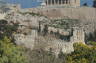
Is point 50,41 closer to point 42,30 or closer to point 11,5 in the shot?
point 42,30

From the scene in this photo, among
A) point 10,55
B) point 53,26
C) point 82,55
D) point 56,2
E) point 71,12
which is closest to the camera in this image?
point 10,55

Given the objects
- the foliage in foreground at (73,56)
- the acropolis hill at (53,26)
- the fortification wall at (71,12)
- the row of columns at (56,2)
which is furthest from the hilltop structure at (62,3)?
the foliage in foreground at (73,56)

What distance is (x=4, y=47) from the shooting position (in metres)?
32.7

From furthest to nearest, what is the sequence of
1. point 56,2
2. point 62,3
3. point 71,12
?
1. point 56,2
2. point 62,3
3. point 71,12

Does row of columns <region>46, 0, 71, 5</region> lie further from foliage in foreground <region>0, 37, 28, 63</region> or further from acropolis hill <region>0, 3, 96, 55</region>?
foliage in foreground <region>0, 37, 28, 63</region>

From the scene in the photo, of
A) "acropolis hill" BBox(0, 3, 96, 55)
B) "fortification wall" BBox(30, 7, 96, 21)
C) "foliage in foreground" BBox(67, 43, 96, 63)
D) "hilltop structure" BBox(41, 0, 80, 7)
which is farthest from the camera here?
"hilltop structure" BBox(41, 0, 80, 7)

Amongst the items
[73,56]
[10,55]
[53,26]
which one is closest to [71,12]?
[53,26]

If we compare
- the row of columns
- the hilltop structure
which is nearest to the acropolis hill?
the hilltop structure

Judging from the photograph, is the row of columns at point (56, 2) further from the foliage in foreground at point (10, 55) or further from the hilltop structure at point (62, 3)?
the foliage in foreground at point (10, 55)

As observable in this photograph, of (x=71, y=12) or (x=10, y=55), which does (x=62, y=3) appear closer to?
(x=71, y=12)

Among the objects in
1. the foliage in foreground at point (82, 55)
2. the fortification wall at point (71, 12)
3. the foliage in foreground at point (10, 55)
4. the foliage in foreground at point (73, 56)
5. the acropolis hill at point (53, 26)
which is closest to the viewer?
the foliage in foreground at point (10, 55)

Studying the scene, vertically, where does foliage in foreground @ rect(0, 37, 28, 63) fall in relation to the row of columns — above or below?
above

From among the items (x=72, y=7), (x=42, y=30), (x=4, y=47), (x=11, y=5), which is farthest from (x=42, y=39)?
(x=72, y=7)

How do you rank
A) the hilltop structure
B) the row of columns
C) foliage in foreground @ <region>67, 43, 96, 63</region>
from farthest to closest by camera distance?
1. the row of columns
2. the hilltop structure
3. foliage in foreground @ <region>67, 43, 96, 63</region>
